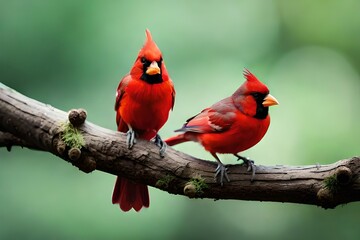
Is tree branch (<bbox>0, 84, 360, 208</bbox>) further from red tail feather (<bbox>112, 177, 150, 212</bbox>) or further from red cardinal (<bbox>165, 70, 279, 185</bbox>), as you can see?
red tail feather (<bbox>112, 177, 150, 212</bbox>)

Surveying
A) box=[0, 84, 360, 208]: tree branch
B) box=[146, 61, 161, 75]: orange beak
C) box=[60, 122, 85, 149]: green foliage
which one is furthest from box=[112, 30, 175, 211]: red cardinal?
box=[60, 122, 85, 149]: green foliage

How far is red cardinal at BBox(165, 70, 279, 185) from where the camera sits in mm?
3066

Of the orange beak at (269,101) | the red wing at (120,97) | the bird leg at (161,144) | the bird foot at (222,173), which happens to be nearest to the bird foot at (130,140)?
the bird leg at (161,144)

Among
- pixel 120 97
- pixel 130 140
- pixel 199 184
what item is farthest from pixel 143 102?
pixel 199 184

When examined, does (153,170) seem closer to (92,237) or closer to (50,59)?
(92,237)

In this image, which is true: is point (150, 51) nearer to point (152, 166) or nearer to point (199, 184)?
point (152, 166)

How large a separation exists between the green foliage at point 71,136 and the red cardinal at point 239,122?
0.56 metres

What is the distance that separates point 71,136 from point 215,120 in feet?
2.30

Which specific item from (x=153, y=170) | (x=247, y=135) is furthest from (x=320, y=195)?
(x=153, y=170)

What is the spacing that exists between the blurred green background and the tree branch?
18.9 inches

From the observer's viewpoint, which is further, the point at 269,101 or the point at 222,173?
the point at 269,101

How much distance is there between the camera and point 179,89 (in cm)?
364

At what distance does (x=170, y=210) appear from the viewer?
3.56 meters

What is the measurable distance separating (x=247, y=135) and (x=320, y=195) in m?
0.50
